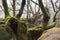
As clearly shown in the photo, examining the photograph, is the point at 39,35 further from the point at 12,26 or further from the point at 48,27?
the point at 12,26

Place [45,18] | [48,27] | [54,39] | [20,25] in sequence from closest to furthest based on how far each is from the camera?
[54,39]
[20,25]
[45,18]
[48,27]

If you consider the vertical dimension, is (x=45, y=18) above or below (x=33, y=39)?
above

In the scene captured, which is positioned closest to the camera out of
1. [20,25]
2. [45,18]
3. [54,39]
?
[54,39]

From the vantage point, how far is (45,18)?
9.59 metres

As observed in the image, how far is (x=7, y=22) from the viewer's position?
7957mm

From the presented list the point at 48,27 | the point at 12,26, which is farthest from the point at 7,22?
the point at 48,27

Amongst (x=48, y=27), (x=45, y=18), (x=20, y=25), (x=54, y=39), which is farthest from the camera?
(x=48, y=27)

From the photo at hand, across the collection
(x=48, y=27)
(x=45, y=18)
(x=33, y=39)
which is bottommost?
(x=33, y=39)

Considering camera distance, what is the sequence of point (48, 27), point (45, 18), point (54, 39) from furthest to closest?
point (48, 27) → point (45, 18) → point (54, 39)

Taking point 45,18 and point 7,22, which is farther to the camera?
point 45,18

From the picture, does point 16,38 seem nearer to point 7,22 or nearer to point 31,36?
point 7,22

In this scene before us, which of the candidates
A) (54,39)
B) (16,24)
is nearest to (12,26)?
(16,24)

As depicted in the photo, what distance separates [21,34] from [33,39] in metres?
1.82

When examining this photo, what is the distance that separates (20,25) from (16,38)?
69 centimetres
